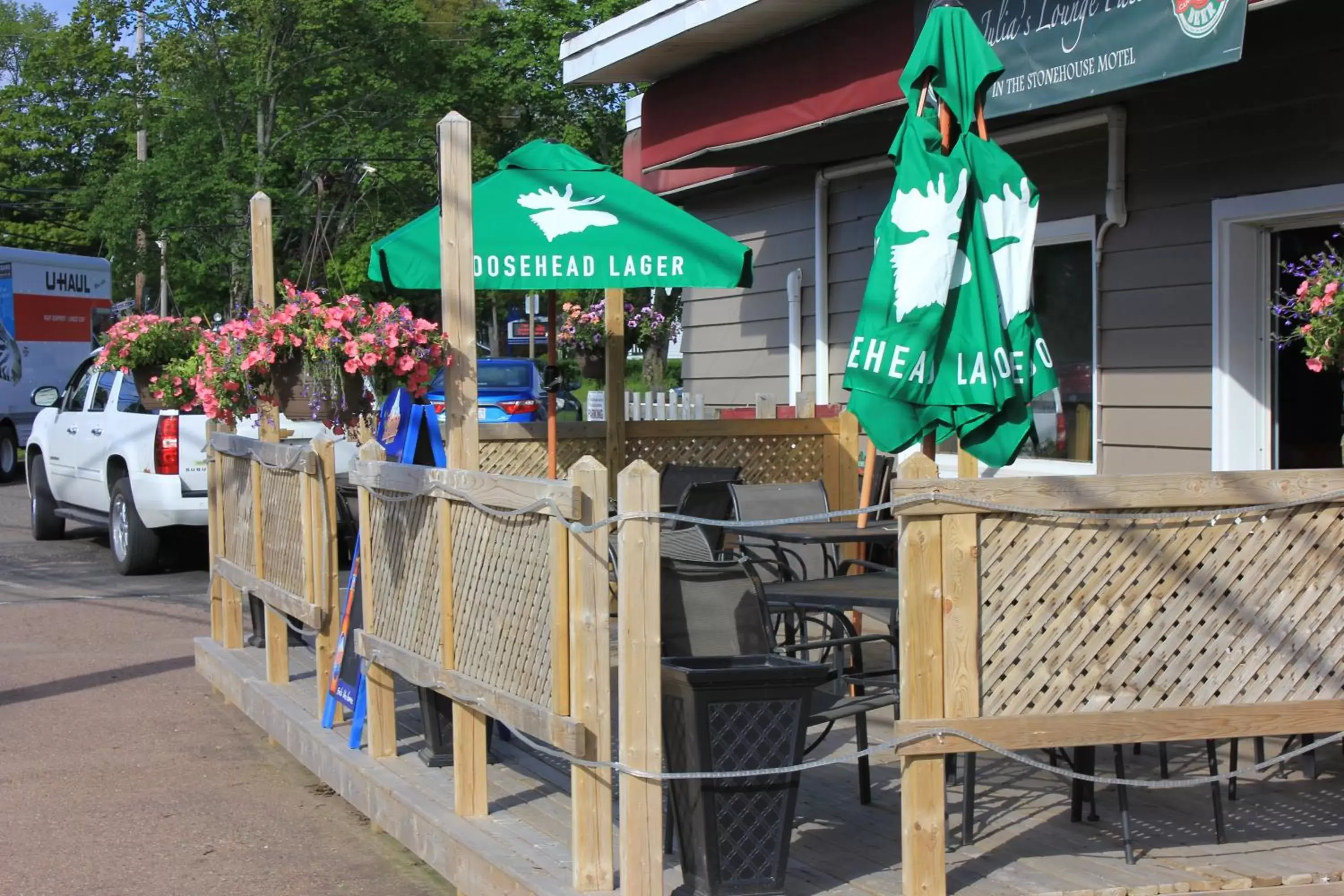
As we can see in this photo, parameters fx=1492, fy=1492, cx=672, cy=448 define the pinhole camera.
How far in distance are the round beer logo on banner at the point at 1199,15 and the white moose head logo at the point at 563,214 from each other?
123 inches

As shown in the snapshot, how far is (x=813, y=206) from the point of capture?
37.7 feet

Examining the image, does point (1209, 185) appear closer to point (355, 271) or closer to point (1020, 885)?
point (1020, 885)

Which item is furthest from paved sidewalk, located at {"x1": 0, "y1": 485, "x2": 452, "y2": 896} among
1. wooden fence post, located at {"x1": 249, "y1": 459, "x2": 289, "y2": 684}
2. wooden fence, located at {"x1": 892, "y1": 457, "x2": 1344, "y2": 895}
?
wooden fence, located at {"x1": 892, "y1": 457, "x2": 1344, "y2": 895}

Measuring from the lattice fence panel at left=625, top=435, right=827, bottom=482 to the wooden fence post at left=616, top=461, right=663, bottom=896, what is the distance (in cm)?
567

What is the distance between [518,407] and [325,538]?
13528 mm

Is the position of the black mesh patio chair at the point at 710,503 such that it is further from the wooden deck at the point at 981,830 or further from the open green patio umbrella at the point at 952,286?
the open green patio umbrella at the point at 952,286

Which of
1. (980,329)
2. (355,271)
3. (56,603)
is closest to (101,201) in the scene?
(355,271)

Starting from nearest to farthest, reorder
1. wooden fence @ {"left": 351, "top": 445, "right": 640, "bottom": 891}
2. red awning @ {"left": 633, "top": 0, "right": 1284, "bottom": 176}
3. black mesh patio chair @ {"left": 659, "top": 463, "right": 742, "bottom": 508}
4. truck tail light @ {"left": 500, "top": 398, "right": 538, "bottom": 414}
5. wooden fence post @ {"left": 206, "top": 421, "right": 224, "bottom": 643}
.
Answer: wooden fence @ {"left": 351, "top": 445, "right": 640, "bottom": 891}, red awning @ {"left": 633, "top": 0, "right": 1284, "bottom": 176}, wooden fence post @ {"left": 206, "top": 421, "right": 224, "bottom": 643}, black mesh patio chair @ {"left": 659, "top": 463, "right": 742, "bottom": 508}, truck tail light @ {"left": 500, "top": 398, "right": 538, "bottom": 414}

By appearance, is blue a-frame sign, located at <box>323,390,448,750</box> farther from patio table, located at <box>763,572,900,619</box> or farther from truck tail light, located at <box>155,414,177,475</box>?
truck tail light, located at <box>155,414,177,475</box>

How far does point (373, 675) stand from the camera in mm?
5996

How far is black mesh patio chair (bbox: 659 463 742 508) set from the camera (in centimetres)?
930

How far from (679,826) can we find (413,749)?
2257 mm

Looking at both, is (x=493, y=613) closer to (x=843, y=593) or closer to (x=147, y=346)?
(x=843, y=593)

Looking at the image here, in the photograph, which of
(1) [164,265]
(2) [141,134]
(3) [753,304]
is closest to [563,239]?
(3) [753,304]
